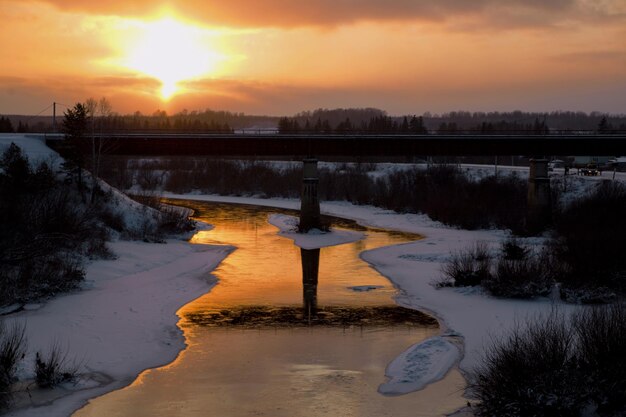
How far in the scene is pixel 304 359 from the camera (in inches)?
913

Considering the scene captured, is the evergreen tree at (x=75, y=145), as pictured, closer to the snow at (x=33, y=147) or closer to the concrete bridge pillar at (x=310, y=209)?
the snow at (x=33, y=147)

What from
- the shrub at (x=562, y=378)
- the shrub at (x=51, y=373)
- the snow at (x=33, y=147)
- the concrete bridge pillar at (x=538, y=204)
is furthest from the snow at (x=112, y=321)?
the concrete bridge pillar at (x=538, y=204)

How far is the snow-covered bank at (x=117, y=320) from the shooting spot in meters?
21.9

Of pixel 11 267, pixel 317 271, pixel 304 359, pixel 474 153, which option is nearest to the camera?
pixel 304 359

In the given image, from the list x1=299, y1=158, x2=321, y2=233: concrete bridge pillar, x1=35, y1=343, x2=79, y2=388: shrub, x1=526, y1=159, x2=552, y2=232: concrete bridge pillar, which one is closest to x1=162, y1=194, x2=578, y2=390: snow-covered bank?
x1=526, y1=159, x2=552, y2=232: concrete bridge pillar

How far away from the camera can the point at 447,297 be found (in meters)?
34.7

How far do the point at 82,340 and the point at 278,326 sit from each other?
7929mm

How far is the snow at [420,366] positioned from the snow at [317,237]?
32701 mm

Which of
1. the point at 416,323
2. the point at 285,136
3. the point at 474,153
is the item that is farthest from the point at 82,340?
the point at 474,153

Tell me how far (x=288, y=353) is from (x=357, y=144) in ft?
171

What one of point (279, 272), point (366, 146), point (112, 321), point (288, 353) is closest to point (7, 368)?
point (288, 353)

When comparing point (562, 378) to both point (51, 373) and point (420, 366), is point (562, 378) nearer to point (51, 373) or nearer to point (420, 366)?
point (420, 366)

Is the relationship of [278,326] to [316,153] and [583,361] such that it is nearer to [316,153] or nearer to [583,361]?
[583,361]

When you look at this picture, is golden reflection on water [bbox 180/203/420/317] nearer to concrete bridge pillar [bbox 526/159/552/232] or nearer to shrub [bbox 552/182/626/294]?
shrub [bbox 552/182/626/294]
